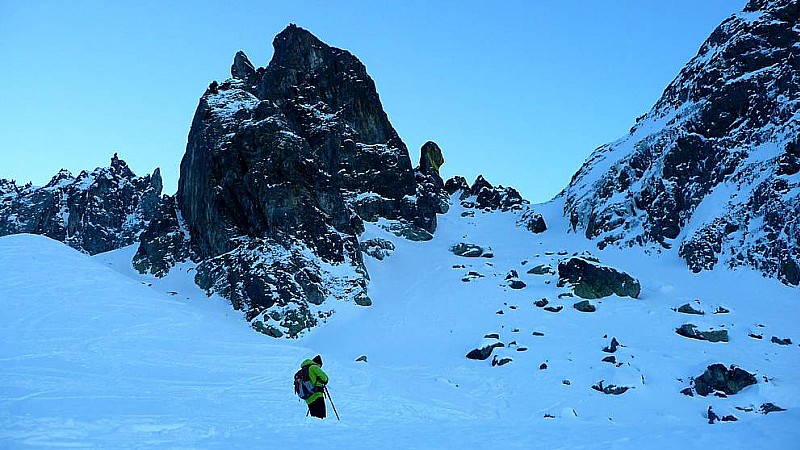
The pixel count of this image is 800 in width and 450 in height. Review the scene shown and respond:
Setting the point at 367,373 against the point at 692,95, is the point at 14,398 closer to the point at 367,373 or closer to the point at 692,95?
the point at 367,373

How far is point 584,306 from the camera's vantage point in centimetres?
3797

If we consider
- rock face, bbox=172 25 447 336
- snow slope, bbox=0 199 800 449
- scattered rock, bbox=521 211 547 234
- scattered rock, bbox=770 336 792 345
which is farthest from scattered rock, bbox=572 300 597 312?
scattered rock, bbox=521 211 547 234

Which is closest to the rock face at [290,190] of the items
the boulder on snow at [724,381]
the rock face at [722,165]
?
the rock face at [722,165]

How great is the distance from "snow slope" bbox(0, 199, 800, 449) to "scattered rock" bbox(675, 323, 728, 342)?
558mm

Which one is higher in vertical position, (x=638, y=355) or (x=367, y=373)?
(x=638, y=355)

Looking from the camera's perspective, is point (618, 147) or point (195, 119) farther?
point (618, 147)

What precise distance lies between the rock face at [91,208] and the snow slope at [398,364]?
50686 millimetres

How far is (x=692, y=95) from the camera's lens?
5753 centimetres

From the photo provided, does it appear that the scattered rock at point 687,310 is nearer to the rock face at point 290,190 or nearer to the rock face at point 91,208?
the rock face at point 290,190

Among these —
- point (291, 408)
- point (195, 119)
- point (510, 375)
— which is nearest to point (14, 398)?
point (291, 408)

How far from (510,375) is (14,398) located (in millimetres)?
21392

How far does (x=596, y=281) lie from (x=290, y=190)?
28.9 meters

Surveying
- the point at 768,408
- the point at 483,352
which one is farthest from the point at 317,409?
the point at 768,408

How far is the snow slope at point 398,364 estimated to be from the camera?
12.0 m
